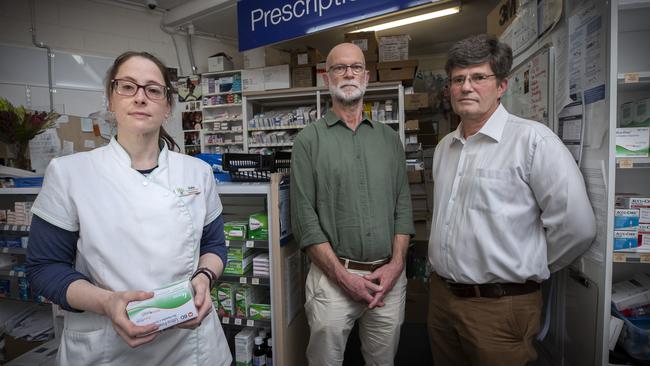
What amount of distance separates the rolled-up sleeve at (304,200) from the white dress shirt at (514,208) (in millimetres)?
651

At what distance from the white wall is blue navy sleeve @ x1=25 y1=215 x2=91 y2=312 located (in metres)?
4.48

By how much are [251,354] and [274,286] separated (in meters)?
0.61

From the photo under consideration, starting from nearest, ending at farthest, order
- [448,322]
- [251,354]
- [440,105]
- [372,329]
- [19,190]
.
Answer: [448,322]
[372,329]
[251,354]
[19,190]
[440,105]

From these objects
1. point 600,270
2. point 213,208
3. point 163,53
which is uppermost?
point 163,53

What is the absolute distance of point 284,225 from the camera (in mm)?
2049

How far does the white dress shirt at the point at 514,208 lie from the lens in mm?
1360

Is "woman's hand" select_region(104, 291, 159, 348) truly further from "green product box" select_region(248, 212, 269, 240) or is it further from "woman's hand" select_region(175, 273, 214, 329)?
"green product box" select_region(248, 212, 269, 240)

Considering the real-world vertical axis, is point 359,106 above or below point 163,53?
below

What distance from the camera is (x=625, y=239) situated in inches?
58.2

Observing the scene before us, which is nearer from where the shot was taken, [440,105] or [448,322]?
[448,322]

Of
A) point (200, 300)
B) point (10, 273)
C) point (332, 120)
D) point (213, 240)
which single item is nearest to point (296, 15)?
point (332, 120)

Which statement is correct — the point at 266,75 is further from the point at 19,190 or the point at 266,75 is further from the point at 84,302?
the point at 84,302

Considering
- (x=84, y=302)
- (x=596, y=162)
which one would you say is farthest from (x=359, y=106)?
(x=84, y=302)

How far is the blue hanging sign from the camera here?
2760mm
